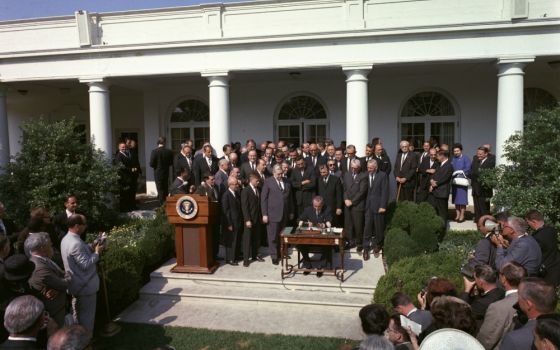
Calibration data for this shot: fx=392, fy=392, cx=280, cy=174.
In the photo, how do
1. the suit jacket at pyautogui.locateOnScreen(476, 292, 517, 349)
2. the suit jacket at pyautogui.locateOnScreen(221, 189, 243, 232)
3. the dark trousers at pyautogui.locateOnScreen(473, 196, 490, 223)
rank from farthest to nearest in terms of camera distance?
the dark trousers at pyautogui.locateOnScreen(473, 196, 490, 223) < the suit jacket at pyautogui.locateOnScreen(221, 189, 243, 232) < the suit jacket at pyautogui.locateOnScreen(476, 292, 517, 349)

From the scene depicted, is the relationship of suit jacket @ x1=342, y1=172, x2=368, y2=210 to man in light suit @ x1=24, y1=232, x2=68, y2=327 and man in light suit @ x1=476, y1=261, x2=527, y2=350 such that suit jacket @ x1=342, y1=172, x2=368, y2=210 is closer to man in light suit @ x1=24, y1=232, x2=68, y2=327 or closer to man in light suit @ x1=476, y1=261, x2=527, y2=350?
man in light suit @ x1=476, y1=261, x2=527, y2=350

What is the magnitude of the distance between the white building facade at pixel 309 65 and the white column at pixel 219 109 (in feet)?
0.11

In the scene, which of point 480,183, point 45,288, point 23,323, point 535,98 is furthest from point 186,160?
point 535,98

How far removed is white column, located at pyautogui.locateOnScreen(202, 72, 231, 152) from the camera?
38.7 feet

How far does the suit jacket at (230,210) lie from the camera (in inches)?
327

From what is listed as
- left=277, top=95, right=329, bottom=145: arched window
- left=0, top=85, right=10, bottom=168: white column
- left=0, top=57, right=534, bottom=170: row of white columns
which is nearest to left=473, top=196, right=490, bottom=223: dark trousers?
left=0, top=57, right=534, bottom=170: row of white columns

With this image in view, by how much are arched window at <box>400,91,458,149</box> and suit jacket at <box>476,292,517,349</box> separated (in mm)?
11653

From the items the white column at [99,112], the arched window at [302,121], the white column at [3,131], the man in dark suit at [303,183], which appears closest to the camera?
the man in dark suit at [303,183]

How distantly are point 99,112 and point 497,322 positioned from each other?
12.6m

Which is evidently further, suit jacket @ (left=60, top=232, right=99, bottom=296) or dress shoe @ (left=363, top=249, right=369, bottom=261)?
dress shoe @ (left=363, top=249, right=369, bottom=261)

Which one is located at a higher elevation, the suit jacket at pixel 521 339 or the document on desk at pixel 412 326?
the suit jacket at pixel 521 339

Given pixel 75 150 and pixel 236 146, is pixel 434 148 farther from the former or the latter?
pixel 75 150

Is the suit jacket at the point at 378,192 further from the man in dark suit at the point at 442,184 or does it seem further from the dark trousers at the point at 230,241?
the dark trousers at the point at 230,241

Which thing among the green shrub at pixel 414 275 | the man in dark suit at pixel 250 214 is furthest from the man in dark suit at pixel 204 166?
the green shrub at pixel 414 275
